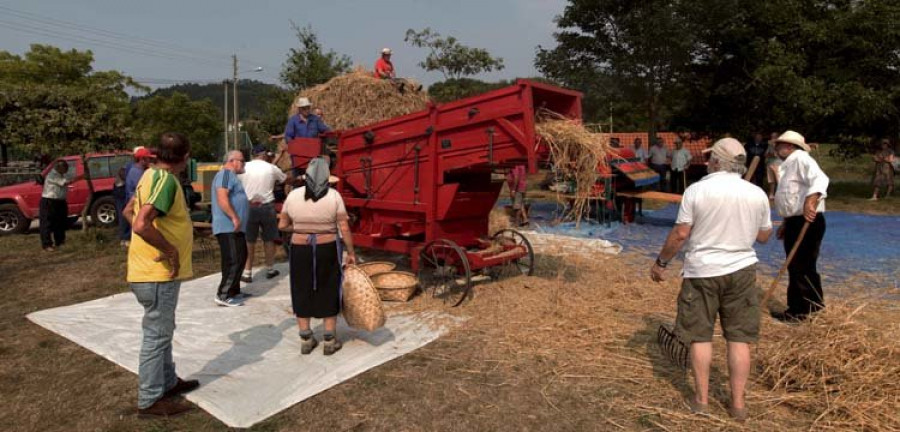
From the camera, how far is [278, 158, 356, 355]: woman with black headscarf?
4.32m

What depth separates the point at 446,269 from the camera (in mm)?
6027

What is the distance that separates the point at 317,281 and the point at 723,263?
10.2 feet

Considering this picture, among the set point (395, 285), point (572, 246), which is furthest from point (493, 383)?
point (572, 246)

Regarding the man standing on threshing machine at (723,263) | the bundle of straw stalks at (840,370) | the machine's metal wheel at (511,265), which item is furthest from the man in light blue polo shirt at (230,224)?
the bundle of straw stalks at (840,370)

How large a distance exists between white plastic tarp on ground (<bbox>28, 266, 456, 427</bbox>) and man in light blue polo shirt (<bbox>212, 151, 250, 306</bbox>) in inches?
9.4

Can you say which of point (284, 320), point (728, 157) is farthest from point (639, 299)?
point (284, 320)

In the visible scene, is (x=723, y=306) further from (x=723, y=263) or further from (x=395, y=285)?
(x=395, y=285)

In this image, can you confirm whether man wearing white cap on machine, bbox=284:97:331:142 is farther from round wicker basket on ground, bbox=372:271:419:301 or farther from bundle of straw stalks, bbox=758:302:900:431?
bundle of straw stalks, bbox=758:302:900:431

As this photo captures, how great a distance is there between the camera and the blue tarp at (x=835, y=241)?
7.38 metres

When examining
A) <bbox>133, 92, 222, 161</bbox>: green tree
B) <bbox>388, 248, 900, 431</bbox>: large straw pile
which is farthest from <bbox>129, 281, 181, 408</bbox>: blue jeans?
<bbox>133, 92, 222, 161</bbox>: green tree

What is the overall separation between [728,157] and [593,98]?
19.6 meters

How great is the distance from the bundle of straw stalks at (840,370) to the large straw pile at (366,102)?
8.82m

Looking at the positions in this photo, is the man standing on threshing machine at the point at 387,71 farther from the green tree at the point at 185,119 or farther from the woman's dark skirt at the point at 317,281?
the green tree at the point at 185,119

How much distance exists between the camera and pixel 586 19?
20.5 meters
